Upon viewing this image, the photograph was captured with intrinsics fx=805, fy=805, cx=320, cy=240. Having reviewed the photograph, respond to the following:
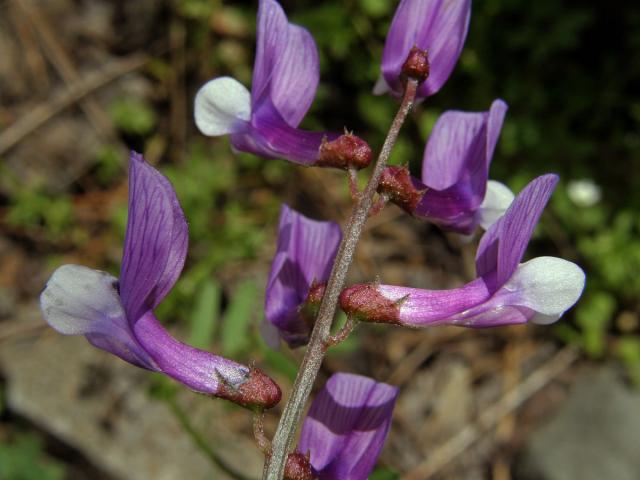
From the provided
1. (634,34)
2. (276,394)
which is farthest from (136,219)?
(634,34)

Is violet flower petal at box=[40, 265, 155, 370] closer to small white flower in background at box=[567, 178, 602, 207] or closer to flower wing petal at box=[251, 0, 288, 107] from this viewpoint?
flower wing petal at box=[251, 0, 288, 107]

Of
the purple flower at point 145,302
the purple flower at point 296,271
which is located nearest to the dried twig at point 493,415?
the purple flower at point 296,271

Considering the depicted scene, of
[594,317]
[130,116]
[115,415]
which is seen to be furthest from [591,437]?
[130,116]

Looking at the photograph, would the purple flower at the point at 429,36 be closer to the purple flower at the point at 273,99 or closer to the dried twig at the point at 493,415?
the purple flower at the point at 273,99

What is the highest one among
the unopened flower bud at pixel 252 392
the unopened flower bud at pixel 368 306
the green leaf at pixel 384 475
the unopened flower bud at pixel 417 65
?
the unopened flower bud at pixel 417 65

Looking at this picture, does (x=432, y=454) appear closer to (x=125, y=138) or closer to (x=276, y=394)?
(x=125, y=138)

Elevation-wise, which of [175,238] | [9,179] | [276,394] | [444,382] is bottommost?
[444,382]
